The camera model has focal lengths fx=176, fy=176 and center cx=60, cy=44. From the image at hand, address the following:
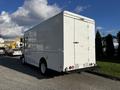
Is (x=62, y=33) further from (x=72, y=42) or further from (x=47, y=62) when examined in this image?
(x=47, y=62)

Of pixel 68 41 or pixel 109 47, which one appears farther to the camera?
pixel 109 47

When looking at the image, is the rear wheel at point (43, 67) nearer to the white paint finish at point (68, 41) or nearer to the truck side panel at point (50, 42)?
the truck side panel at point (50, 42)

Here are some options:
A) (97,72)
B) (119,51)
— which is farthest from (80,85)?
(119,51)

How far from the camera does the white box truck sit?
8.44 meters

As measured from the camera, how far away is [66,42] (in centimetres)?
849

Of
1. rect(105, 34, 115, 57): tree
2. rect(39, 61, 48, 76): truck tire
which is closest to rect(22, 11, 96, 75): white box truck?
rect(39, 61, 48, 76): truck tire

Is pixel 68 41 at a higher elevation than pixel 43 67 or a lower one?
higher

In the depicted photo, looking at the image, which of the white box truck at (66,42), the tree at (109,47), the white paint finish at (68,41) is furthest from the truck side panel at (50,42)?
the tree at (109,47)

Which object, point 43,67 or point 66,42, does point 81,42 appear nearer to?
point 66,42

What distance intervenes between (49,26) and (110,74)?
4286mm

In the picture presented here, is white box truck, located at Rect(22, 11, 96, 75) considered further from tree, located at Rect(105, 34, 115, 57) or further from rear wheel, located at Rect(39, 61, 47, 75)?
tree, located at Rect(105, 34, 115, 57)

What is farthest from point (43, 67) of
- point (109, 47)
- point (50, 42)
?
point (109, 47)

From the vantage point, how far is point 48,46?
9672 mm

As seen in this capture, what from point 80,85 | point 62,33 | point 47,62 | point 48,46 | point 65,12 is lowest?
point 80,85
